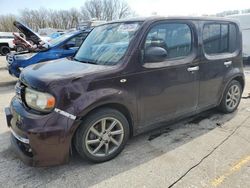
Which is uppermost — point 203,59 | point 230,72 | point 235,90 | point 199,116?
point 203,59

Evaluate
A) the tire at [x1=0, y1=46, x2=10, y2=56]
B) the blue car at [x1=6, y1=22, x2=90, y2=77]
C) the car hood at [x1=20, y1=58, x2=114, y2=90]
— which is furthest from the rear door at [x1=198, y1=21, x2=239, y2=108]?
the tire at [x1=0, y1=46, x2=10, y2=56]

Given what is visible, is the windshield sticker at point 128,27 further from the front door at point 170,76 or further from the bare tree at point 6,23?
the bare tree at point 6,23

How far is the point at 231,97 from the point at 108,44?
2.72 metres

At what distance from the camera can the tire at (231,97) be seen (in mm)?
4666

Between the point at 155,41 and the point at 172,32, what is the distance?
368 mm

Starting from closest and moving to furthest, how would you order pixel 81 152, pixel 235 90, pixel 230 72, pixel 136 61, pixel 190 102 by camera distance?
pixel 81 152
pixel 136 61
pixel 190 102
pixel 230 72
pixel 235 90

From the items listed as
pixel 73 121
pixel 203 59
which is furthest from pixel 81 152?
pixel 203 59

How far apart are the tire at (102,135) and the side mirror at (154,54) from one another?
0.81 meters

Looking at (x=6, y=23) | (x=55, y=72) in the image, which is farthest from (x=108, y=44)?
(x=6, y=23)

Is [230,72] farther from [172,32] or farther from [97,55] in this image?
[97,55]

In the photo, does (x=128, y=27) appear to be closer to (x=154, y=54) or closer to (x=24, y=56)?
(x=154, y=54)

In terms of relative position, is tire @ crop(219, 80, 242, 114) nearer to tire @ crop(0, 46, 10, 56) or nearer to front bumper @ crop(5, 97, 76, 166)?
front bumper @ crop(5, 97, 76, 166)

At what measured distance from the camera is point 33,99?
280 centimetres

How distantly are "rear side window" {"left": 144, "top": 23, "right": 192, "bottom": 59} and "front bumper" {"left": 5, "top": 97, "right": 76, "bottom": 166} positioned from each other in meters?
1.48
